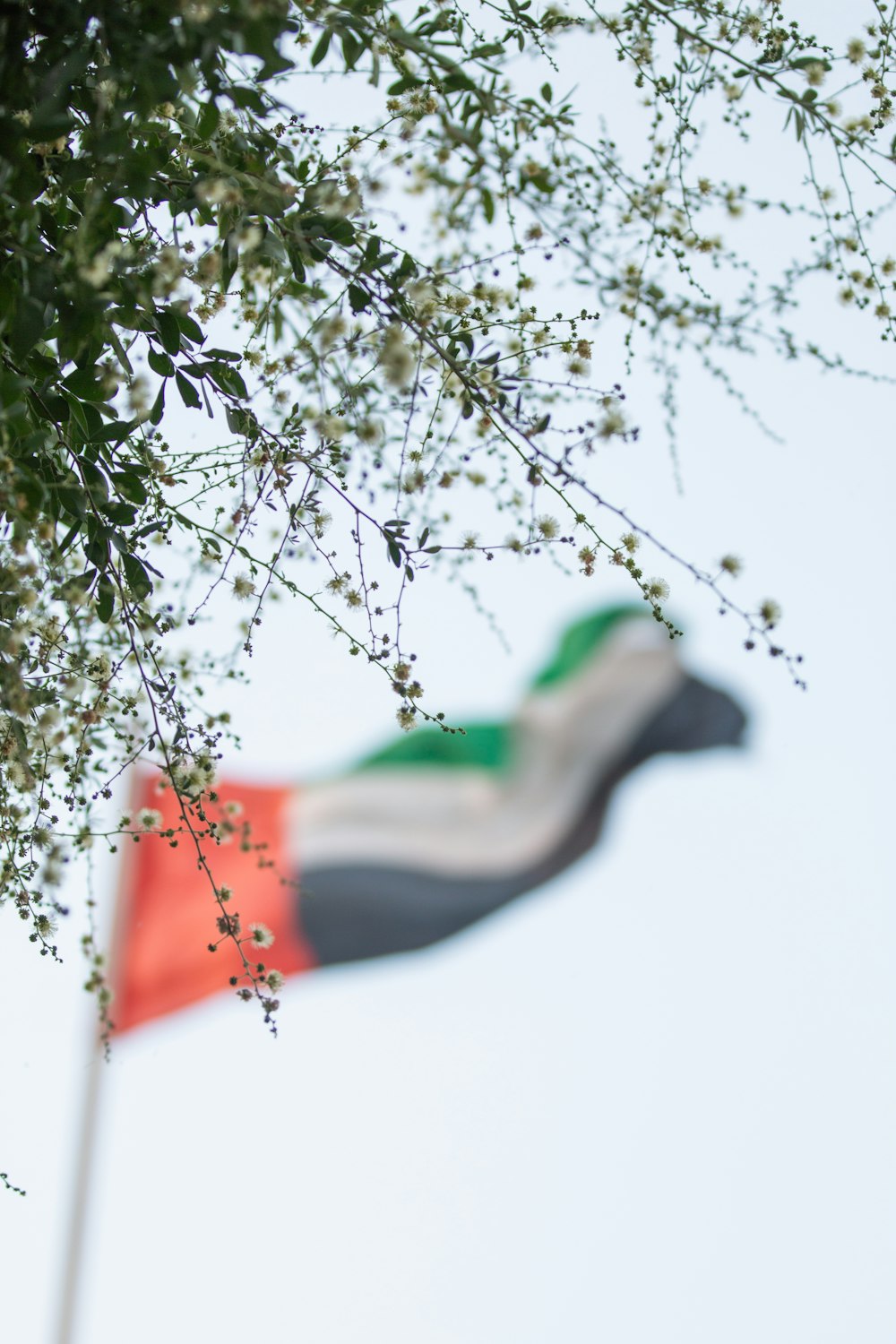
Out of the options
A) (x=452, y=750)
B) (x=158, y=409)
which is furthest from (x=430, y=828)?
(x=158, y=409)

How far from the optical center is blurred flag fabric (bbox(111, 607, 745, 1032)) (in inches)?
129

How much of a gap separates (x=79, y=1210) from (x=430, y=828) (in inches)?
56.3

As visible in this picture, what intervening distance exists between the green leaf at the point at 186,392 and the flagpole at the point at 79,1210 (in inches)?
83.1

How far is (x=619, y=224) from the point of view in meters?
0.99

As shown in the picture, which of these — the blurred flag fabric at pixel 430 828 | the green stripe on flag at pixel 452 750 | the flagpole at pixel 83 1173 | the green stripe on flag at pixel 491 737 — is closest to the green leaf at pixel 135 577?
the flagpole at pixel 83 1173

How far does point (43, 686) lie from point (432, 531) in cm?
25

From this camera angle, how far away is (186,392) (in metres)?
0.81

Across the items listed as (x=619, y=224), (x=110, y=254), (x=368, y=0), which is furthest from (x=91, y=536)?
(x=619, y=224)

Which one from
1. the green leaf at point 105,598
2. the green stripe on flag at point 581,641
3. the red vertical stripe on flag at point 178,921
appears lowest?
the green leaf at point 105,598

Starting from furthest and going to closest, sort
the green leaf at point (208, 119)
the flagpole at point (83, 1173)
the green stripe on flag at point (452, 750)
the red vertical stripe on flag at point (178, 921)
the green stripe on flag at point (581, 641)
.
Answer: the green stripe on flag at point (581, 641) < the green stripe on flag at point (452, 750) < the red vertical stripe on flag at point (178, 921) < the flagpole at point (83, 1173) < the green leaf at point (208, 119)

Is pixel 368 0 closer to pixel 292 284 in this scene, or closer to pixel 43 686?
pixel 292 284

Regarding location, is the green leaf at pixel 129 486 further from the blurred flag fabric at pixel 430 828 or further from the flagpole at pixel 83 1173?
the blurred flag fabric at pixel 430 828

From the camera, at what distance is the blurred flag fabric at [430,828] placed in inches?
129

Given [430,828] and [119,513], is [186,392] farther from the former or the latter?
[430,828]
